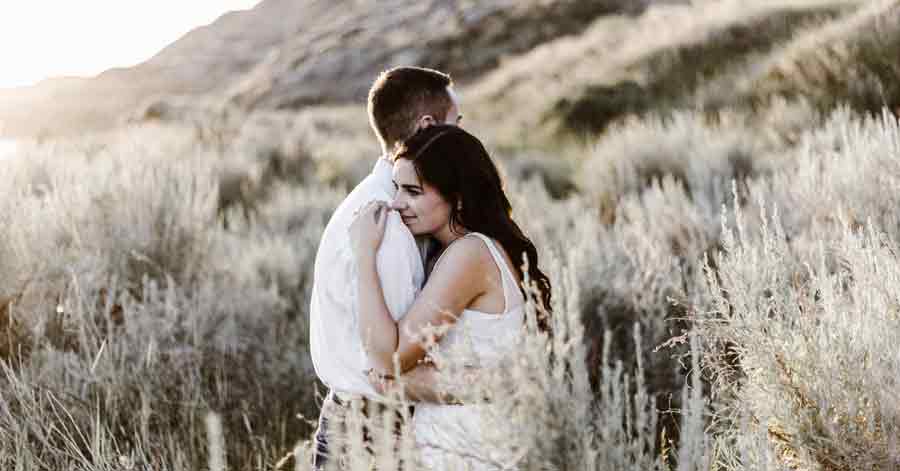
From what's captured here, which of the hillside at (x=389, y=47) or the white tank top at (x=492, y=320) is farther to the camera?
the hillside at (x=389, y=47)

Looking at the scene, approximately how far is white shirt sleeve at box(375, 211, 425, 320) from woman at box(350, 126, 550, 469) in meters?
0.05

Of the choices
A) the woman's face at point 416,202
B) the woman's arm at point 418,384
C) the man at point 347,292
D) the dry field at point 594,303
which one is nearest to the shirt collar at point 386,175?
the man at point 347,292

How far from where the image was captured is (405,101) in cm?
374

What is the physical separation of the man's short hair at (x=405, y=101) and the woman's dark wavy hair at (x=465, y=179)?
0.56m

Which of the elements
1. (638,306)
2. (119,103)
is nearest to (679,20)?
(638,306)

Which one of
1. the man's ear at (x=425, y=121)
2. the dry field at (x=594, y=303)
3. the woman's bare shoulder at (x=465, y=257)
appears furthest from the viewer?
the man's ear at (x=425, y=121)

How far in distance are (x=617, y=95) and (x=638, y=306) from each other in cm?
1281

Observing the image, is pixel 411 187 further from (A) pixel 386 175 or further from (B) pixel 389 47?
(B) pixel 389 47

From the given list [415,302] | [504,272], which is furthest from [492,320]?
[415,302]

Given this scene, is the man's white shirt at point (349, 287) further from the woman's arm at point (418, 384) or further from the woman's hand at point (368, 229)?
the woman's arm at point (418, 384)

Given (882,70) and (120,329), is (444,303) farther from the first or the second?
(882,70)

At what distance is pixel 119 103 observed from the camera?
76625 mm

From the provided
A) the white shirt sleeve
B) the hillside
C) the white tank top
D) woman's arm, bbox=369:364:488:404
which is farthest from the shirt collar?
the hillside

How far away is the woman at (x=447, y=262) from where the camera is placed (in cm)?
289
